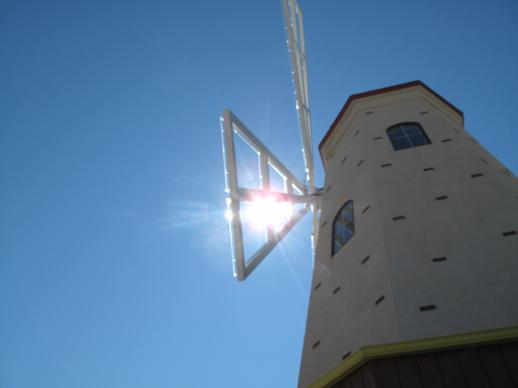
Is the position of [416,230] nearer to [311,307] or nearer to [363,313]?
[363,313]

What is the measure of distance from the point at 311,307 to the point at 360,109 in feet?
28.1

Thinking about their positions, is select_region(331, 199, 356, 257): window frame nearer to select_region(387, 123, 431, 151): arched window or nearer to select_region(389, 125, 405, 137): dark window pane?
select_region(387, 123, 431, 151): arched window

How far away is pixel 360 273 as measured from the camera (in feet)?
24.2

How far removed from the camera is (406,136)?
38.3 feet

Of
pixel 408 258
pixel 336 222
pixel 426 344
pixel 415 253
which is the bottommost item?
pixel 426 344

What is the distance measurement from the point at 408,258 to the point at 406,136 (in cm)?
587

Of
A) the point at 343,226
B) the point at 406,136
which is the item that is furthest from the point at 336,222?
the point at 406,136

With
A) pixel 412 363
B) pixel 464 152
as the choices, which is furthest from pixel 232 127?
pixel 412 363

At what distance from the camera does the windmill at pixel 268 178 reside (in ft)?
29.5

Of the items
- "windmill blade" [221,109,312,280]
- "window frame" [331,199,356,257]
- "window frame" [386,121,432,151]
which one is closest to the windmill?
"windmill blade" [221,109,312,280]

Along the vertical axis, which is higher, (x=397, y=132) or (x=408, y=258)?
(x=397, y=132)

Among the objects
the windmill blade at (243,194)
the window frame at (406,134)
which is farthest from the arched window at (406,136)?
the windmill blade at (243,194)

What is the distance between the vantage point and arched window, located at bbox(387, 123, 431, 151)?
1114cm

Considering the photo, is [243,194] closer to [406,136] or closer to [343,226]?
[343,226]
